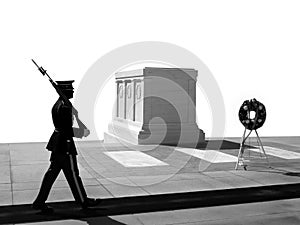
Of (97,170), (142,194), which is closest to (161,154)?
(97,170)

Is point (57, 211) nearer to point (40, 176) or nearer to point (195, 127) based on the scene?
point (40, 176)

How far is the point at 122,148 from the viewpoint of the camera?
507 inches

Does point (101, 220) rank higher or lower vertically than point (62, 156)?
lower

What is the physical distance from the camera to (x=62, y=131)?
635 centimetres

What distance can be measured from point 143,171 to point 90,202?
114 inches

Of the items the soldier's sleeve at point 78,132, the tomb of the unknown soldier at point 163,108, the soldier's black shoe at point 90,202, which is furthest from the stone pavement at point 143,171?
the soldier's sleeve at point 78,132

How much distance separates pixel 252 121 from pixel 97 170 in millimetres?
4080

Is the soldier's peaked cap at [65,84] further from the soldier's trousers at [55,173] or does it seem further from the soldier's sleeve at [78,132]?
the soldier's trousers at [55,173]

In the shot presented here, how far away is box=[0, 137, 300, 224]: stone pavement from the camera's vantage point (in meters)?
7.65

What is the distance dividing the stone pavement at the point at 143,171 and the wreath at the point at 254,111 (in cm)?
103

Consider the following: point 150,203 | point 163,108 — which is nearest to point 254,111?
point 163,108

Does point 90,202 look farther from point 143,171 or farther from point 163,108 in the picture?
point 163,108

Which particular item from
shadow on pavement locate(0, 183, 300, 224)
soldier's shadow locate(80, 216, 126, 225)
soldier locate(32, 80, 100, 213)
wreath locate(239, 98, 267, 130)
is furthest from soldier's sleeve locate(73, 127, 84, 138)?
wreath locate(239, 98, 267, 130)

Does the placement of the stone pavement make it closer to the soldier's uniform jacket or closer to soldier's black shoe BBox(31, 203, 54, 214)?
soldier's black shoe BBox(31, 203, 54, 214)
